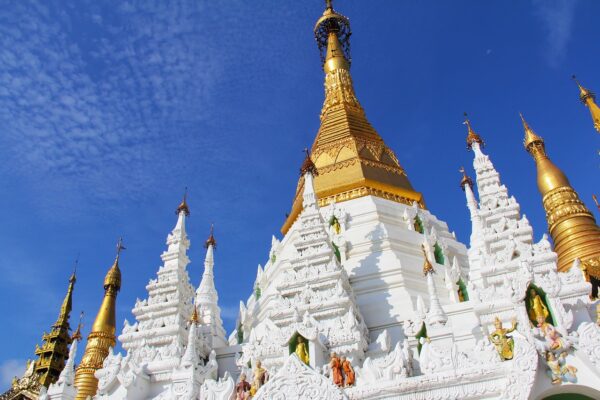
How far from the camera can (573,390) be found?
1002cm

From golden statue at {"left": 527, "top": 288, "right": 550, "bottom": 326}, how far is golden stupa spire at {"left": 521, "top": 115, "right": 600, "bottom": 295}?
10.7 metres

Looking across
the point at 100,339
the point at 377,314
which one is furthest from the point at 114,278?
the point at 377,314

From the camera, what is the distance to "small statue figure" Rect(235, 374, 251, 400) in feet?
39.5

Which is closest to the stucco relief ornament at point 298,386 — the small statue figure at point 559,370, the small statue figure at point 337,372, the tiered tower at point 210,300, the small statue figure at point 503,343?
the small statue figure at point 337,372

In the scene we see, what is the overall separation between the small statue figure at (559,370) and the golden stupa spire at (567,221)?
12.7 m

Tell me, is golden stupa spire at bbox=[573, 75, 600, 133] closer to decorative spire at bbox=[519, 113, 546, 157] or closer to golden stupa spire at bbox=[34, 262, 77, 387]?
decorative spire at bbox=[519, 113, 546, 157]

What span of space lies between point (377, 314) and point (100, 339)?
68.4 ft

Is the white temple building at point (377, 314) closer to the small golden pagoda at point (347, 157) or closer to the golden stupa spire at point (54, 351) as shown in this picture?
the small golden pagoda at point (347, 157)

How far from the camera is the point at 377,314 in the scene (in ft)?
54.2

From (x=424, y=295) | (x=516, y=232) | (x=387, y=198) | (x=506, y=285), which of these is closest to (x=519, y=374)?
(x=506, y=285)

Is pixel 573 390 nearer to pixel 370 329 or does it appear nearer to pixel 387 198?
pixel 370 329

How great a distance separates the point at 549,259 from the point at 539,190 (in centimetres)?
1383

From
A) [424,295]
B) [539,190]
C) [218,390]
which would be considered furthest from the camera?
[539,190]

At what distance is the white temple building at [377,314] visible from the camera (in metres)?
10.4
